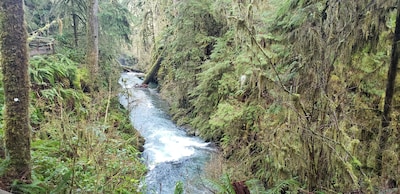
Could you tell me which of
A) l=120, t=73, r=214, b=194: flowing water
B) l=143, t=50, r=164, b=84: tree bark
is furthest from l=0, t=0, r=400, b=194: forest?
l=143, t=50, r=164, b=84: tree bark

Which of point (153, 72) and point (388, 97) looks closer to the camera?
point (388, 97)

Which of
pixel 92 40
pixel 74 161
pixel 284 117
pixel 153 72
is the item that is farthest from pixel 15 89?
pixel 153 72

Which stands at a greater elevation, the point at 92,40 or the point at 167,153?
the point at 92,40

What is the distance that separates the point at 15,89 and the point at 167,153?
7.77 meters

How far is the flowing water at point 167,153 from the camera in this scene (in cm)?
848

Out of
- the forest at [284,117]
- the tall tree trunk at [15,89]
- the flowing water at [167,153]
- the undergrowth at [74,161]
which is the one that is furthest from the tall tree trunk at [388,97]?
the tall tree trunk at [15,89]

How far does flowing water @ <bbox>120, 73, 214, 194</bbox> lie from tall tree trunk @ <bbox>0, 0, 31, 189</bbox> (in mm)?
2898

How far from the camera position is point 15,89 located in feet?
11.7

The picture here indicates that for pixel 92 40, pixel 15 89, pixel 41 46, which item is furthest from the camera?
pixel 92 40

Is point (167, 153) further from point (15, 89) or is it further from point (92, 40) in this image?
→ point (15, 89)

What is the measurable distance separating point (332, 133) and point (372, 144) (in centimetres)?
165

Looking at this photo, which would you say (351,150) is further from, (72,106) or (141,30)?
(141,30)

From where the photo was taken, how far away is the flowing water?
27.8ft

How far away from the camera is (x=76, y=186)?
451cm
